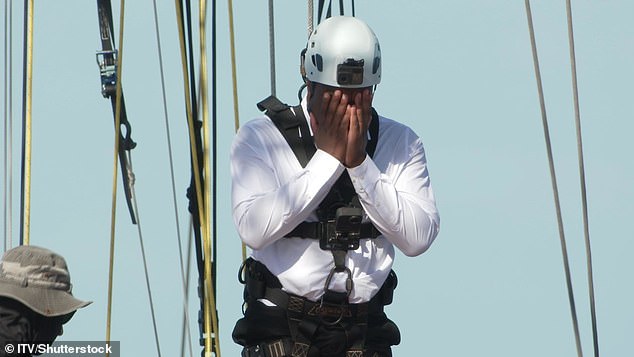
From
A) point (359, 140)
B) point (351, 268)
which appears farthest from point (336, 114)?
point (351, 268)

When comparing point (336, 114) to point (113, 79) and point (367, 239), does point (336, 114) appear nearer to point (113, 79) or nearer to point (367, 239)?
point (367, 239)

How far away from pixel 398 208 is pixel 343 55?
71cm

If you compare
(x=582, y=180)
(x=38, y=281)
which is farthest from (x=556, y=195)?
(x=38, y=281)

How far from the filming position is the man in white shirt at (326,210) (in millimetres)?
7762

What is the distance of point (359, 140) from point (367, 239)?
42cm

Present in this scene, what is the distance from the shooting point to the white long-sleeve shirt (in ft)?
25.2

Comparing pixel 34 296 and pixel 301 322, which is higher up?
pixel 34 296

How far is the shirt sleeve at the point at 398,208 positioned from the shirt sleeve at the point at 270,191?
13cm

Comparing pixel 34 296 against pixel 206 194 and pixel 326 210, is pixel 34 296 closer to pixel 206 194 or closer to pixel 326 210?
pixel 326 210

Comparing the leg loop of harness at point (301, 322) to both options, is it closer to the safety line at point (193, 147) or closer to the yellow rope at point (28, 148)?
the safety line at point (193, 147)

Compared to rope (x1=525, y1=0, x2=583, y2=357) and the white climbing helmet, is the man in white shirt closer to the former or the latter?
the white climbing helmet

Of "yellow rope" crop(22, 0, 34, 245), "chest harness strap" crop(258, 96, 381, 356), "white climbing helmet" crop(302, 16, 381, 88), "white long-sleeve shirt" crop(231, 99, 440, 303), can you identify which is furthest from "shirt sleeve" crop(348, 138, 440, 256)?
"yellow rope" crop(22, 0, 34, 245)

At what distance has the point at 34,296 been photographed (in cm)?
619

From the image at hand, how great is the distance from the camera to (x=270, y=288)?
795cm
